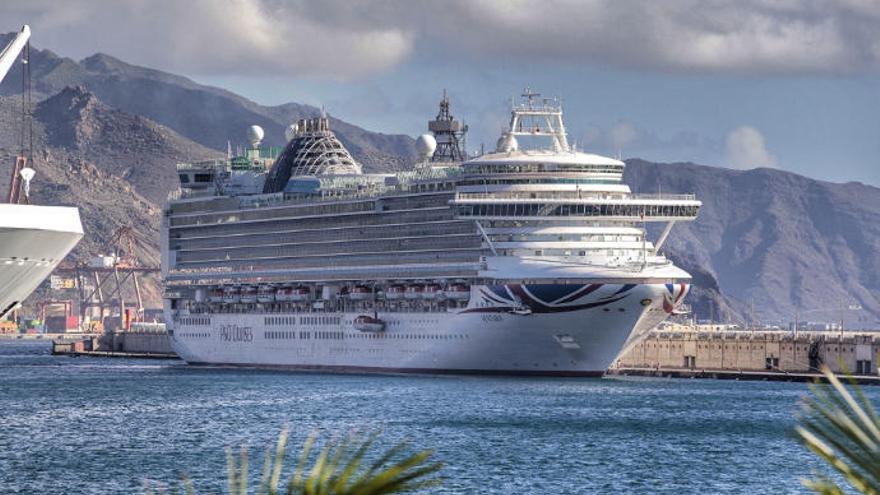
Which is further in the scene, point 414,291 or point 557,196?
point 414,291

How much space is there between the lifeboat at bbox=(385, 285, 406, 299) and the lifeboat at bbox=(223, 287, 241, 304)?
17.1 meters

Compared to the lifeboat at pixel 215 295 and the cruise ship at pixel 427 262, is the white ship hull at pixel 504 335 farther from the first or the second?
the lifeboat at pixel 215 295

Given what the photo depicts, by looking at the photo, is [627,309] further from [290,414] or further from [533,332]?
[290,414]

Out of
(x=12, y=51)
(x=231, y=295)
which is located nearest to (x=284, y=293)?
(x=231, y=295)

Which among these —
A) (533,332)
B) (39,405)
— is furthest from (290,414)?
(533,332)

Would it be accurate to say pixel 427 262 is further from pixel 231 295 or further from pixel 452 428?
pixel 452 428

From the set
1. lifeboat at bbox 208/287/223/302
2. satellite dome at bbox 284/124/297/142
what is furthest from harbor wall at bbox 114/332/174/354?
lifeboat at bbox 208/287/223/302

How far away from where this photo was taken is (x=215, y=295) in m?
118

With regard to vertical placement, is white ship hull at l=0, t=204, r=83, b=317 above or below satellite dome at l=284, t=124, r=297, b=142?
below

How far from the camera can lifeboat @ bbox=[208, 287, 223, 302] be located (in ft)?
384

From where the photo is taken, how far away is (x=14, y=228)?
118 feet

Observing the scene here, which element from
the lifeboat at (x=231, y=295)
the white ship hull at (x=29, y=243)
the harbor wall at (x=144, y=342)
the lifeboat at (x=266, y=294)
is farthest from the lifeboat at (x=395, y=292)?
the white ship hull at (x=29, y=243)

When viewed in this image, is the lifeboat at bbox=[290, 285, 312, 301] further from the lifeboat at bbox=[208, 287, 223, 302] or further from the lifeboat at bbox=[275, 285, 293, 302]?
the lifeboat at bbox=[208, 287, 223, 302]

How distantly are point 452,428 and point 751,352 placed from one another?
4381cm
